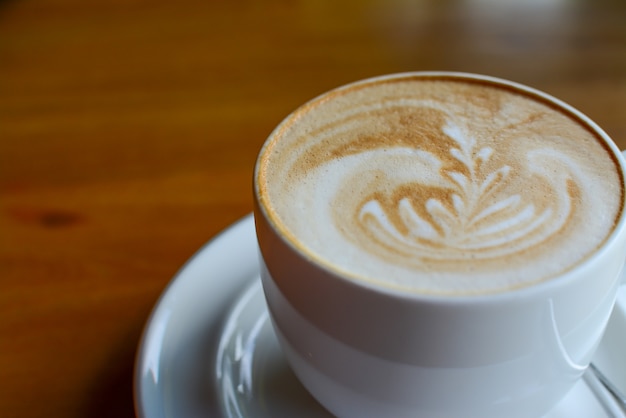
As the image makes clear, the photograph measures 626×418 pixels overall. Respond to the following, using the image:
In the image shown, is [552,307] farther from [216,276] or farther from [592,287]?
[216,276]

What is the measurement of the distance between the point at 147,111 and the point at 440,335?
2.88ft

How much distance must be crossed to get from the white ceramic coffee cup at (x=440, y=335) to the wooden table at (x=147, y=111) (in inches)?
11.8

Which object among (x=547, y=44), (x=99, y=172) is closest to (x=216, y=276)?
(x=99, y=172)

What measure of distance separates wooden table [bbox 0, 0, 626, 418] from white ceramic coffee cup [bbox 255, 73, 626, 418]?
299mm

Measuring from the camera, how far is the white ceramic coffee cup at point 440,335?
52cm

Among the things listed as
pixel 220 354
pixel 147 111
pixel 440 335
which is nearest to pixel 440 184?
pixel 440 335

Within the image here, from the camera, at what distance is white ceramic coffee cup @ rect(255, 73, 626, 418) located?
0.52 meters

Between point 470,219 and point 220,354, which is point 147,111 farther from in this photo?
point 470,219

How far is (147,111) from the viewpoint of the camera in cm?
125

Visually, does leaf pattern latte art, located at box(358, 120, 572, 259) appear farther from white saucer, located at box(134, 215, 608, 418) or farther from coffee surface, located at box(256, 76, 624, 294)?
white saucer, located at box(134, 215, 608, 418)

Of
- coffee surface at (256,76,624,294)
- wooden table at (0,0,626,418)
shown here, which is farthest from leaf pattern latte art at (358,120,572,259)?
wooden table at (0,0,626,418)

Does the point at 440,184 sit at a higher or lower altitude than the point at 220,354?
higher

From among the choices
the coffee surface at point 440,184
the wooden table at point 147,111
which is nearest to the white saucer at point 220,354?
the wooden table at point 147,111

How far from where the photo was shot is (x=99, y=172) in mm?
1111
